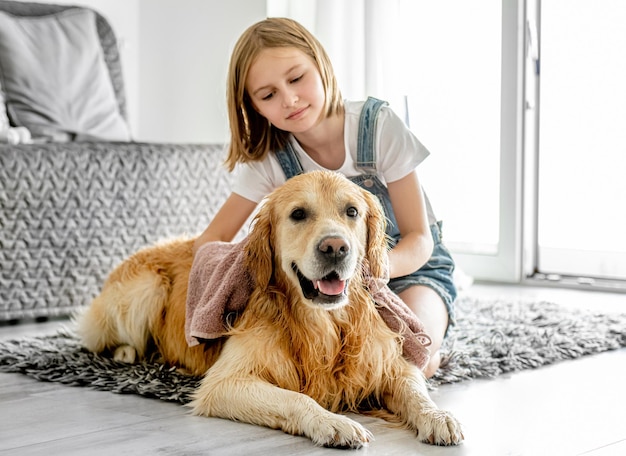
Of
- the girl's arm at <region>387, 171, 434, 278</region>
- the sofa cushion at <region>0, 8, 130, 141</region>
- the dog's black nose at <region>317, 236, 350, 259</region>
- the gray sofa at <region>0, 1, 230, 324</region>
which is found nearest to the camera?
the dog's black nose at <region>317, 236, 350, 259</region>

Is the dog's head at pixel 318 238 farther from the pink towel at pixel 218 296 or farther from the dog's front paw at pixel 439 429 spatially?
the dog's front paw at pixel 439 429

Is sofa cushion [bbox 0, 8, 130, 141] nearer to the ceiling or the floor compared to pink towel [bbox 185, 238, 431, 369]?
nearer to the ceiling

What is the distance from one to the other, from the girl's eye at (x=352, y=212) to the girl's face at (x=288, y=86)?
0.42m

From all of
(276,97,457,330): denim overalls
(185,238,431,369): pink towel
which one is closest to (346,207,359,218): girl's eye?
(185,238,431,369): pink towel

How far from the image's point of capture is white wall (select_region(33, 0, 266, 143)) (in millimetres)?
4578

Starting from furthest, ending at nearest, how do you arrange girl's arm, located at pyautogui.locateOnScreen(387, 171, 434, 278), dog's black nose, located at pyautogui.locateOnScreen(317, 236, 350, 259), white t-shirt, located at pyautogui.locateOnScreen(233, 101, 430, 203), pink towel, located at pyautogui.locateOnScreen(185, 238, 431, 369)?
white t-shirt, located at pyautogui.locateOnScreen(233, 101, 430, 203) → girl's arm, located at pyautogui.locateOnScreen(387, 171, 434, 278) → pink towel, located at pyautogui.locateOnScreen(185, 238, 431, 369) → dog's black nose, located at pyautogui.locateOnScreen(317, 236, 350, 259)

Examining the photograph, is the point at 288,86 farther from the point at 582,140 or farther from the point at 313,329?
the point at 582,140

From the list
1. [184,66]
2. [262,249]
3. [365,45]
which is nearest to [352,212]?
[262,249]

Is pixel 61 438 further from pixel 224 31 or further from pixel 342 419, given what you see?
pixel 224 31

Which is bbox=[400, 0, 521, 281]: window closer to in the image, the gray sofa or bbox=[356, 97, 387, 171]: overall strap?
the gray sofa

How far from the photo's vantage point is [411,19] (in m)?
4.19

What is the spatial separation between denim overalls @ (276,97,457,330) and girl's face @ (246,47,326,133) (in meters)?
0.14

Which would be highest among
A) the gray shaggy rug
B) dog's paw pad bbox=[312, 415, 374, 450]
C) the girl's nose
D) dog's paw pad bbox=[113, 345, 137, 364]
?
the girl's nose

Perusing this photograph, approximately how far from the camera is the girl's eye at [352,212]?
5.80 feet
